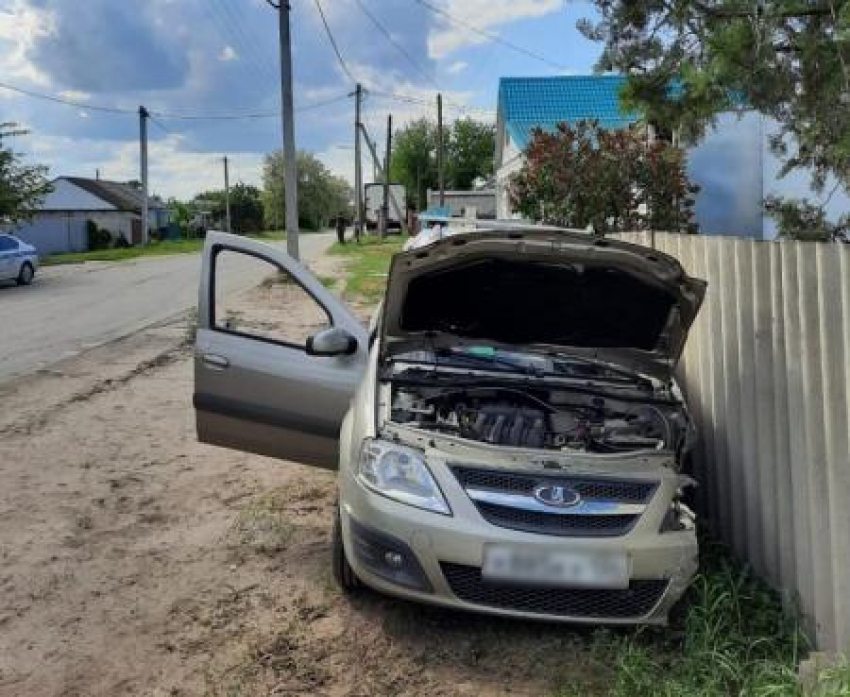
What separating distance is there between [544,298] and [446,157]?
75085 mm

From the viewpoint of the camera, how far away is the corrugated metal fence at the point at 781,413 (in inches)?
136

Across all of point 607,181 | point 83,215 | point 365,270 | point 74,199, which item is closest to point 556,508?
point 607,181

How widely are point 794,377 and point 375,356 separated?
6.17ft

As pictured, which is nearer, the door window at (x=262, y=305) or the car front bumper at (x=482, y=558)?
the car front bumper at (x=482, y=558)

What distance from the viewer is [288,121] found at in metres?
18.9

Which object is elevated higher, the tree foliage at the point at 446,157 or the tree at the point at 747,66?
the tree foliage at the point at 446,157

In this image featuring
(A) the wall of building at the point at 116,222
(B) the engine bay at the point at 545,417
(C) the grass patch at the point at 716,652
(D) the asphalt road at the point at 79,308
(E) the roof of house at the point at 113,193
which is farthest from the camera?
(E) the roof of house at the point at 113,193

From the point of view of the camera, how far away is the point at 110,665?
366 centimetres

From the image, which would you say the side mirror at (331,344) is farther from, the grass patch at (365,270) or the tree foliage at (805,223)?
the grass patch at (365,270)

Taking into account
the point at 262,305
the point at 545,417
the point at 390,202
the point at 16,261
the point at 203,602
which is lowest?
the point at 203,602

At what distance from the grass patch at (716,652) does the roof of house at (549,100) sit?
911 inches

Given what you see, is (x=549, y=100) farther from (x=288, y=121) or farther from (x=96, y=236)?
(x=96, y=236)

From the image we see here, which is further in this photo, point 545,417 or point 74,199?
point 74,199

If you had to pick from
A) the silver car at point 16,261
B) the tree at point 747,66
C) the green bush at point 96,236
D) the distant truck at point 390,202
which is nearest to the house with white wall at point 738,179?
the tree at point 747,66
